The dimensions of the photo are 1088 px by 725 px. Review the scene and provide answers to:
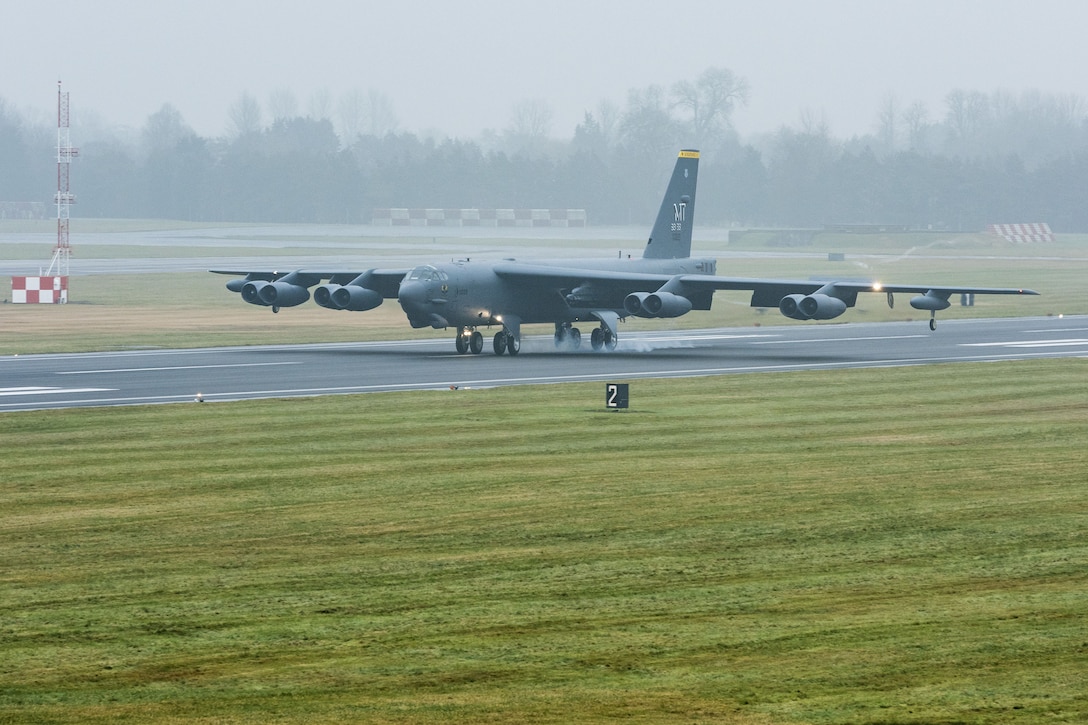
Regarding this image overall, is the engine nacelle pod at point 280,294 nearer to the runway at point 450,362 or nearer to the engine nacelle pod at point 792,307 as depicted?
the runway at point 450,362

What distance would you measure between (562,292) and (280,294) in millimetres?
8136

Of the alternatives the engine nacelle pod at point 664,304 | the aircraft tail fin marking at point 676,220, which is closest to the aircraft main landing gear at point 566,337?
the aircraft tail fin marking at point 676,220

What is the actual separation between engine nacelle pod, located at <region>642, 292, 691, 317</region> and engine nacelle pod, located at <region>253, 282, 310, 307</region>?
994 cm

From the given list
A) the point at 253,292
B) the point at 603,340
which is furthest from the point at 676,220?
the point at 253,292

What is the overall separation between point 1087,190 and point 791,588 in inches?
6008

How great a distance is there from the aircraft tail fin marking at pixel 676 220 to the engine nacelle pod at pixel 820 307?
7.18m

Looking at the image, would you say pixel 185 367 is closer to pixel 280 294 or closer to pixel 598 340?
pixel 280 294

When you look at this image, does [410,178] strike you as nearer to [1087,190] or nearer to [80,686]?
[1087,190]

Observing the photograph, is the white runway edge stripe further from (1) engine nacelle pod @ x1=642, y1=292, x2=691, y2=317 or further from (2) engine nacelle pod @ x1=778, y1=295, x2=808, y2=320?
(2) engine nacelle pod @ x1=778, y1=295, x2=808, y2=320

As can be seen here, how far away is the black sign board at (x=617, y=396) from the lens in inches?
1109

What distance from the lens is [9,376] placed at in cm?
3606

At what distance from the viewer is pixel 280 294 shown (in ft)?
Answer: 149

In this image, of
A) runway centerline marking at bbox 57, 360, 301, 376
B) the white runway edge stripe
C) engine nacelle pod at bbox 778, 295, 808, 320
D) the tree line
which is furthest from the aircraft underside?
the tree line

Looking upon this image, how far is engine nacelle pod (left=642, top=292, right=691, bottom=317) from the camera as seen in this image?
42031 millimetres
